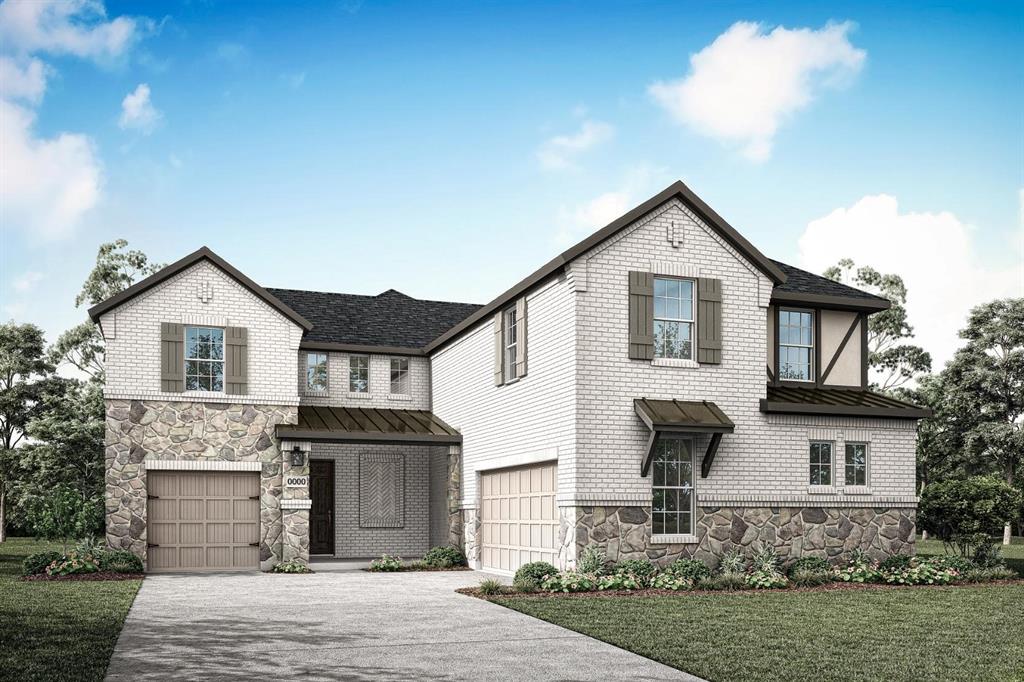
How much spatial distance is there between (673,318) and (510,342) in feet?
12.5

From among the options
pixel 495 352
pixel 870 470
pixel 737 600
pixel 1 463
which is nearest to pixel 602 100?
pixel 495 352

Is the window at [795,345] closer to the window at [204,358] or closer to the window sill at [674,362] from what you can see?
the window sill at [674,362]

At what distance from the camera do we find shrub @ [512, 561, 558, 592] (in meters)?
17.0

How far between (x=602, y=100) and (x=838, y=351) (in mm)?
7349

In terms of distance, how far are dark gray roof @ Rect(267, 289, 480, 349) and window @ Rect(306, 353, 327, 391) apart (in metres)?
0.52

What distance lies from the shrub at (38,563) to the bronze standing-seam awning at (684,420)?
1196 cm

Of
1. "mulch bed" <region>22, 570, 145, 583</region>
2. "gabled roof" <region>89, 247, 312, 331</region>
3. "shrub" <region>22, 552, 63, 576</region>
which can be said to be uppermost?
"gabled roof" <region>89, 247, 312, 331</region>

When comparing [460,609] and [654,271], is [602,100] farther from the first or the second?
[460,609]

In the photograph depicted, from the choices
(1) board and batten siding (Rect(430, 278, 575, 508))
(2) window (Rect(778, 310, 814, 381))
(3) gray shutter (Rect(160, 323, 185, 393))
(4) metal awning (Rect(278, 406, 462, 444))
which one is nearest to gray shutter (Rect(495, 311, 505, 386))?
(1) board and batten siding (Rect(430, 278, 575, 508))

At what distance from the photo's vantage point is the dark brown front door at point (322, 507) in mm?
26562

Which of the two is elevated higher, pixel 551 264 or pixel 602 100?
pixel 602 100

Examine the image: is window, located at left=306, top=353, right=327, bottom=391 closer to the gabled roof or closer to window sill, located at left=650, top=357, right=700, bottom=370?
the gabled roof

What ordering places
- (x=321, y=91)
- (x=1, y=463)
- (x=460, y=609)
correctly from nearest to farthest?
(x=460, y=609) → (x=321, y=91) → (x=1, y=463)

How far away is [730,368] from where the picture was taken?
63.9 feet
